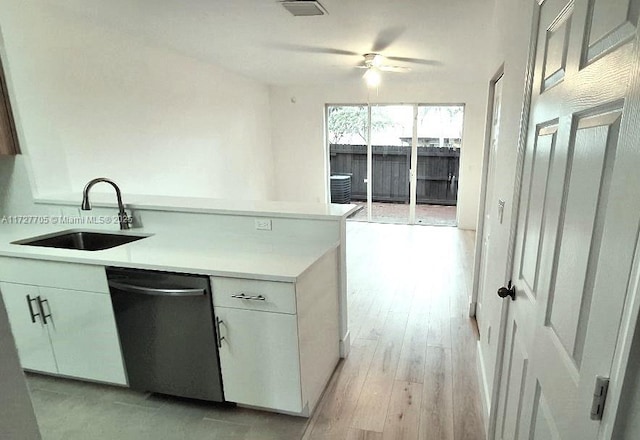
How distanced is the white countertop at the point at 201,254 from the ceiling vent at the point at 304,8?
64.1 inches

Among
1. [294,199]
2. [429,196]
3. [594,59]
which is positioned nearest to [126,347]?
[594,59]

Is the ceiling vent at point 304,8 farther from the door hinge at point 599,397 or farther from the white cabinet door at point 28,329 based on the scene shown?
the door hinge at point 599,397

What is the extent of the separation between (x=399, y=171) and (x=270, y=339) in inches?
213

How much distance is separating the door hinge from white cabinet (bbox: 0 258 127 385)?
2.13 m

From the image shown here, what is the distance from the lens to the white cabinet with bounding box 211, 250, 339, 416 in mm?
1753

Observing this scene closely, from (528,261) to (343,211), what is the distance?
115 cm

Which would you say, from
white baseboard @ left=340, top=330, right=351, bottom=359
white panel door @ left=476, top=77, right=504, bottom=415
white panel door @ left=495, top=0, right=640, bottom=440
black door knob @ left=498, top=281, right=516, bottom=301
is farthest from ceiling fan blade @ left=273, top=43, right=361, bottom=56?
black door knob @ left=498, top=281, right=516, bottom=301

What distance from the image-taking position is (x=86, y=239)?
258 centimetres

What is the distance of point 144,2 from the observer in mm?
2590

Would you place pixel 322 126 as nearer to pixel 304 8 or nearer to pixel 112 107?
pixel 112 107

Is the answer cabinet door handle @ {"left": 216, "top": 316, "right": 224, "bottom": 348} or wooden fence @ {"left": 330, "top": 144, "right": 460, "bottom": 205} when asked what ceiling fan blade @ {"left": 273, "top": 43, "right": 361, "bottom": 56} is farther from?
cabinet door handle @ {"left": 216, "top": 316, "right": 224, "bottom": 348}

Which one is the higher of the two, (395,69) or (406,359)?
(395,69)

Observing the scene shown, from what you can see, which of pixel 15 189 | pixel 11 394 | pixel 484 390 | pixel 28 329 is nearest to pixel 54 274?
pixel 28 329

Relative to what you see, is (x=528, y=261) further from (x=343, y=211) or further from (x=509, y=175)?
(x=343, y=211)
